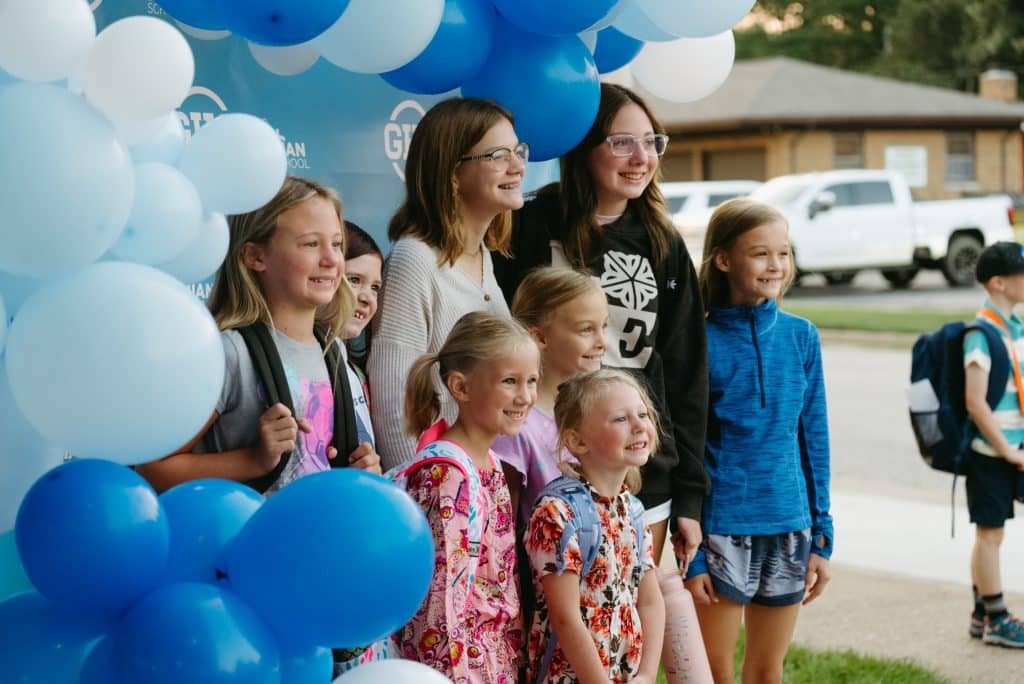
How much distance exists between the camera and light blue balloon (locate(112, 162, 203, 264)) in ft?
7.18

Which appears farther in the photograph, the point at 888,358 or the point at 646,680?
the point at 888,358

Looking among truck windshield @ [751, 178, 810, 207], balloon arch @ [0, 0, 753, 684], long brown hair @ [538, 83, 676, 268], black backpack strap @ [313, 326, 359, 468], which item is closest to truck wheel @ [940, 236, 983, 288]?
truck windshield @ [751, 178, 810, 207]

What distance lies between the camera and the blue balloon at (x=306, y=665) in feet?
7.29

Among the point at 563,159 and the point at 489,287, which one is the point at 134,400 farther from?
the point at 563,159

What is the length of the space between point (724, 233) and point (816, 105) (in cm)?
2873

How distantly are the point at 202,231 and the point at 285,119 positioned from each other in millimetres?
1727

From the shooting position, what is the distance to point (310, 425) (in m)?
2.72

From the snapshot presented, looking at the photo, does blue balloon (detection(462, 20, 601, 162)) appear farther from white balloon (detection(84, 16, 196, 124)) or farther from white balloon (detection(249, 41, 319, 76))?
white balloon (detection(84, 16, 196, 124))

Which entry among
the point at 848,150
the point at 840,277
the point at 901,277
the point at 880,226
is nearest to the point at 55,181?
the point at 880,226

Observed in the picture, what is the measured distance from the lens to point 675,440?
140 inches

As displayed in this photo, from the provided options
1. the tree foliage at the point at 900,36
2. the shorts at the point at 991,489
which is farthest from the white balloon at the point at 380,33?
the tree foliage at the point at 900,36

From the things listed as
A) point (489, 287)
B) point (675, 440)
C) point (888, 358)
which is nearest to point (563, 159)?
point (489, 287)

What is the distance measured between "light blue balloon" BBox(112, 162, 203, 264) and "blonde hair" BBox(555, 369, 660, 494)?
1104 millimetres

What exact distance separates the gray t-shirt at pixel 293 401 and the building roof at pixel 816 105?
28.0m
